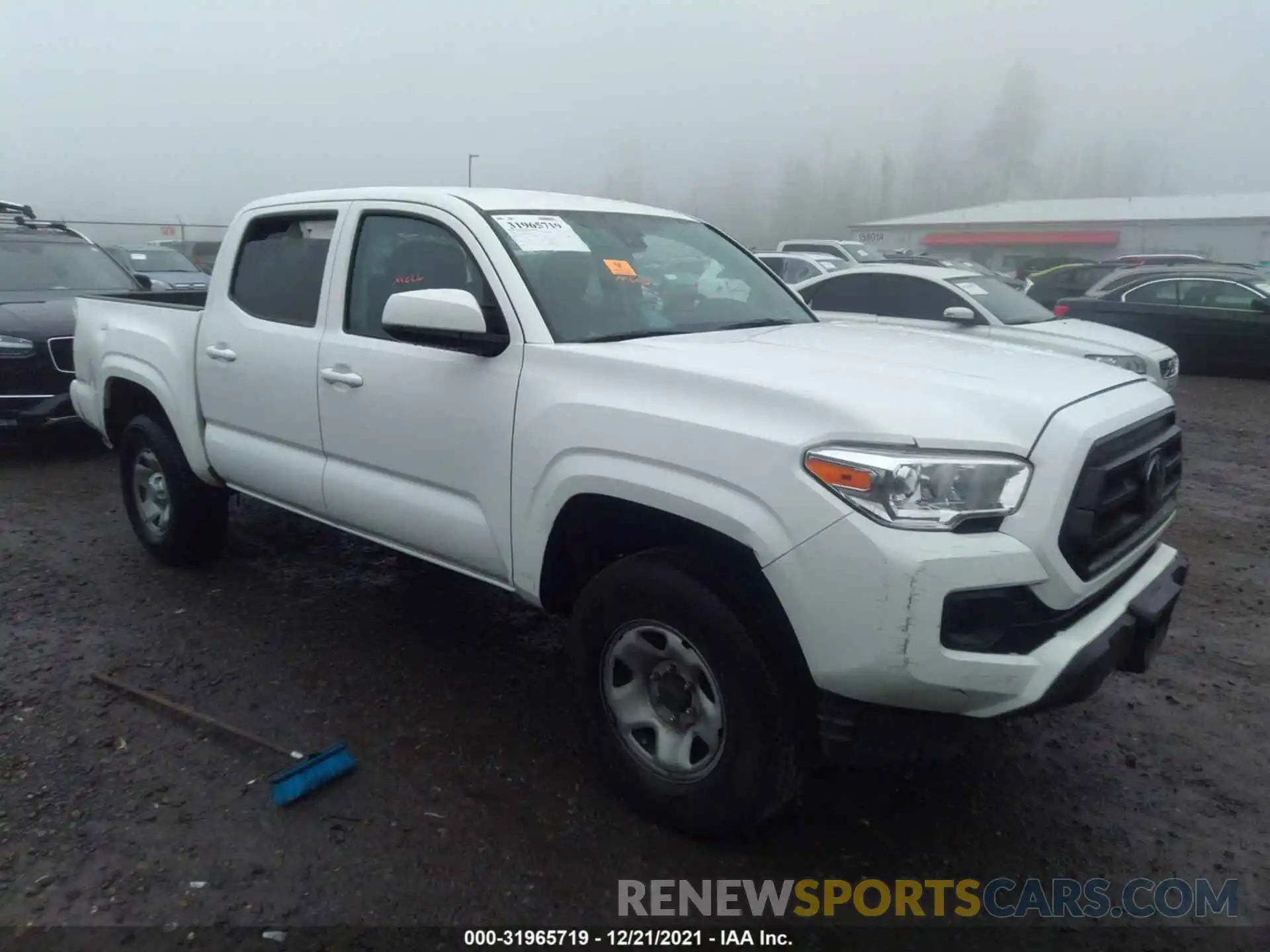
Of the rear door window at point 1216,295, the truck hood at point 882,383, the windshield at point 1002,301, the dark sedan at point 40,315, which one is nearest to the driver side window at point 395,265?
the truck hood at point 882,383

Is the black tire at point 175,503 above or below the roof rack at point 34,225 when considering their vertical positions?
below

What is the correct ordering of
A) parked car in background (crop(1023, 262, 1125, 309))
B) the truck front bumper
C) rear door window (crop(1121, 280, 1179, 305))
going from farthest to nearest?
parked car in background (crop(1023, 262, 1125, 309))
rear door window (crop(1121, 280, 1179, 305))
the truck front bumper

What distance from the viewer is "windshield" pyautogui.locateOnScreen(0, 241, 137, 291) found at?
8.39m

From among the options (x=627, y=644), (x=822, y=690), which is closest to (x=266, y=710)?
(x=627, y=644)

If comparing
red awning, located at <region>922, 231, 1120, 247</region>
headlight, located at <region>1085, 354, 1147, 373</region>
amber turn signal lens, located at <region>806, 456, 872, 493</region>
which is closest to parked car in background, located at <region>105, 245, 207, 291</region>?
headlight, located at <region>1085, 354, 1147, 373</region>

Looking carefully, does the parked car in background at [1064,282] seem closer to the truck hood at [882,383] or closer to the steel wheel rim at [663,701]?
the truck hood at [882,383]

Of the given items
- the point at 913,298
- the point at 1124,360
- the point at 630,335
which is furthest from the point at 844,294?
the point at 630,335

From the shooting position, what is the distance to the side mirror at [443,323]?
3.05 m

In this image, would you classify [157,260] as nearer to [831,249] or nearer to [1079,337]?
[1079,337]

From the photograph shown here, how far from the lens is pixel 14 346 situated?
735 cm

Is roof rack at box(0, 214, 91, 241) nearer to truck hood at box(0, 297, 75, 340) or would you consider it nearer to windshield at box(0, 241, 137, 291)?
windshield at box(0, 241, 137, 291)

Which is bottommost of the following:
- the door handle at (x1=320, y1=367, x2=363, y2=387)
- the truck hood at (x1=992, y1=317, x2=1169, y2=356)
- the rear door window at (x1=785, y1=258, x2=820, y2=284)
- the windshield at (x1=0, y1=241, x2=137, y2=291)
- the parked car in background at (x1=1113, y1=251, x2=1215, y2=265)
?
the truck hood at (x1=992, y1=317, x2=1169, y2=356)

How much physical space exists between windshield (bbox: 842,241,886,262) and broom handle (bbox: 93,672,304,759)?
854 inches

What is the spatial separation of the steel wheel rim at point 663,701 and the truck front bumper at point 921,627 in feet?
1.36
